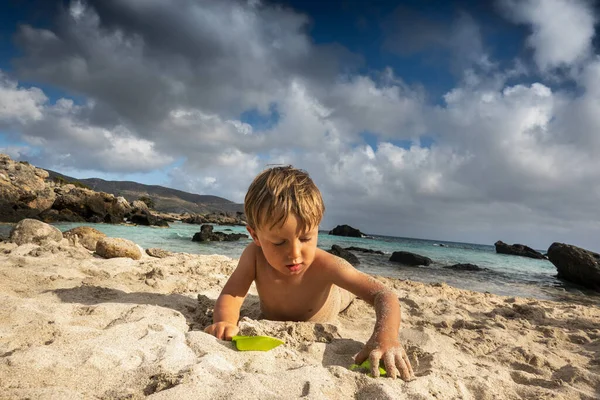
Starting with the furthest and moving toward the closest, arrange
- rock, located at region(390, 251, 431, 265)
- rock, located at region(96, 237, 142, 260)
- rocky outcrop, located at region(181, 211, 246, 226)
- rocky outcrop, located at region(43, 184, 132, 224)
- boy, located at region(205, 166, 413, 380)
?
rocky outcrop, located at region(181, 211, 246, 226) < rocky outcrop, located at region(43, 184, 132, 224) < rock, located at region(390, 251, 431, 265) < rock, located at region(96, 237, 142, 260) < boy, located at region(205, 166, 413, 380)

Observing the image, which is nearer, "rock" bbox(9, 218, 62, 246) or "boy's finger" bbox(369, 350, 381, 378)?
"boy's finger" bbox(369, 350, 381, 378)

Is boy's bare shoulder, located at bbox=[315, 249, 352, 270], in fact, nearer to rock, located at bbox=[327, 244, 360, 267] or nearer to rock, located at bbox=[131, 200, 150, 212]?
rock, located at bbox=[327, 244, 360, 267]

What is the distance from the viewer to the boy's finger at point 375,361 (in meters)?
1.69

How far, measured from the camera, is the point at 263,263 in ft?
8.54

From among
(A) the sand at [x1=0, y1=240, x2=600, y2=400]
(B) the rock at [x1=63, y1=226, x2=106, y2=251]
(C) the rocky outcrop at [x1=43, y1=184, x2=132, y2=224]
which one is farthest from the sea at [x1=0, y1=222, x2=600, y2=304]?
(C) the rocky outcrop at [x1=43, y1=184, x2=132, y2=224]

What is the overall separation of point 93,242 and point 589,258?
529 inches

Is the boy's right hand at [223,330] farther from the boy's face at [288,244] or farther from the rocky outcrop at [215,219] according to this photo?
the rocky outcrop at [215,219]

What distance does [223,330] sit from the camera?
210 cm

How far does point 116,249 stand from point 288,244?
13.8 feet

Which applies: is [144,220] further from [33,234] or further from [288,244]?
[288,244]

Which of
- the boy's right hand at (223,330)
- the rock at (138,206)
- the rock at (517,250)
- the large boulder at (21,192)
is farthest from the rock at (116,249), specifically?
the rock at (517,250)

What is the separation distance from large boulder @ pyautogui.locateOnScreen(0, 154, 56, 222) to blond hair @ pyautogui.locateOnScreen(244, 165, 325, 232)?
71.8 ft

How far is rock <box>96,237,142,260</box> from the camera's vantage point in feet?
17.2

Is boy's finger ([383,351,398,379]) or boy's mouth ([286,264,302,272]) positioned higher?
boy's mouth ([286,264,302,272])
